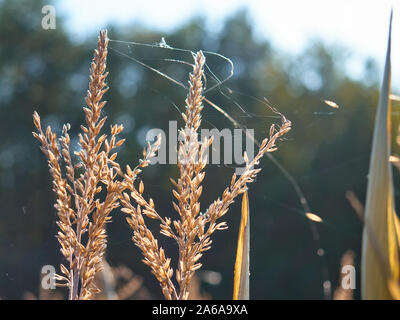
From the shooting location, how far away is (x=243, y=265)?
2.86 ft

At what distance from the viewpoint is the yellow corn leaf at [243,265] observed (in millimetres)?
828

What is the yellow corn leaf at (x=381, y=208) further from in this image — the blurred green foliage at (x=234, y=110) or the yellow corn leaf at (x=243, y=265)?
the blurred green foliage at (x=234, y=110)

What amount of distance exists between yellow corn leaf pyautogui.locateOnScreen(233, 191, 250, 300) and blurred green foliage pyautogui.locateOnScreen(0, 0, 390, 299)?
1010 cm

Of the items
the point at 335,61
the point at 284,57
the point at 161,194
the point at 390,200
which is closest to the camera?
the point at 390,200

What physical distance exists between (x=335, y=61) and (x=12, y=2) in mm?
11560

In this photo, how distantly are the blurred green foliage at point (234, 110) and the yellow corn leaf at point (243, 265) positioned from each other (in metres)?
10.1

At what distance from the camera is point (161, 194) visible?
1144 cm

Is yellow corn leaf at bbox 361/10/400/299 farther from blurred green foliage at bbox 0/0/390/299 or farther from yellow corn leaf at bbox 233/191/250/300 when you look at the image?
blurred green foliage at bbox 0/0/390/299

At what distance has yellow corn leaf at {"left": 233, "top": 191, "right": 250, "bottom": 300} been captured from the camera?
0.83 metres

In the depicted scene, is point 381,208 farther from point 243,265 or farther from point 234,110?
point 234,110

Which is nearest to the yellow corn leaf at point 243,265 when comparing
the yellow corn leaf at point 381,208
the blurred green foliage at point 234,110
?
the yellow corn leaf at point 381,208

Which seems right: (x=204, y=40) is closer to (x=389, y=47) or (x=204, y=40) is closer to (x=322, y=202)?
(x=322, y=202)
